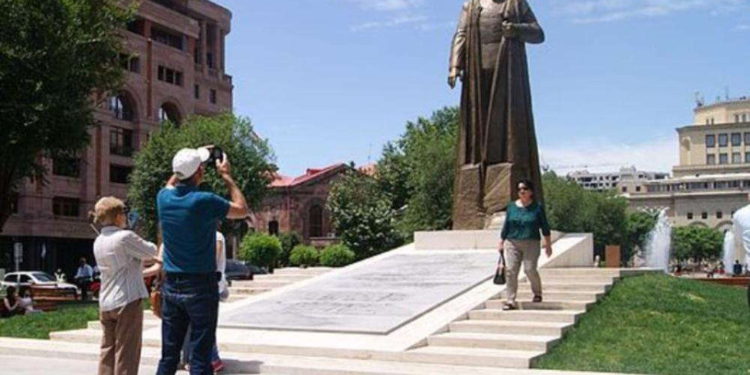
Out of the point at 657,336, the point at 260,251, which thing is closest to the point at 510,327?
the point at 657,336

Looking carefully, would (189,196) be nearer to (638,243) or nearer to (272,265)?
(272,265)

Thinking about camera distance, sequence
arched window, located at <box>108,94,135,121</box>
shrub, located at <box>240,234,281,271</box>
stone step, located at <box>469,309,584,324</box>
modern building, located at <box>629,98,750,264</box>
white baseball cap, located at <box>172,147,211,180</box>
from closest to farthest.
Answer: white baseball cap, located at <box>172,147,211,180</box>
stone step, located at <box>469,309,584,324</box>
shrub, located at <box>240,234,281,271</box>
arched window, located at <box>108,94,135,121</box>
modern building, located at <box>629,98,750,264</box>

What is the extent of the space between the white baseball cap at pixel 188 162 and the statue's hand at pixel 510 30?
11.9 metres

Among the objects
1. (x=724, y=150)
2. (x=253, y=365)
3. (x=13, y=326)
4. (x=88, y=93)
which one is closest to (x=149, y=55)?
(x=88, y=93)

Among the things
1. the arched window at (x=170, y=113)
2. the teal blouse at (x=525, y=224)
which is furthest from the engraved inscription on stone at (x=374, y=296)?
the arched window at (x=170, y=113)

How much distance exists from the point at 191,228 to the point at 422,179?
143 ft

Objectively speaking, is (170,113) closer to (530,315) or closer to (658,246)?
(658,246)

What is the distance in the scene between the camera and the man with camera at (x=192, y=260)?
6629 mm

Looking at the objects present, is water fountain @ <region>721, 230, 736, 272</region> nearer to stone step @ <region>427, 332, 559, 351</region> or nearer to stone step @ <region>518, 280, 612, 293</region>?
stone step @ <region>518, 280, 612, 293</region>

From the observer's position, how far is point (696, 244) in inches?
4444

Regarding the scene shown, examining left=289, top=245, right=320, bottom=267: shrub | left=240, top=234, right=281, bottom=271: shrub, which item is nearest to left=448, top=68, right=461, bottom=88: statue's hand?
left=289, top=245, right=320, bottom=267: shrub

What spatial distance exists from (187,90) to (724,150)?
116m

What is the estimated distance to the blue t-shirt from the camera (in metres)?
6.73

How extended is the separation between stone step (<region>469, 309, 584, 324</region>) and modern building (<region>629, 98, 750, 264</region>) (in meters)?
127
